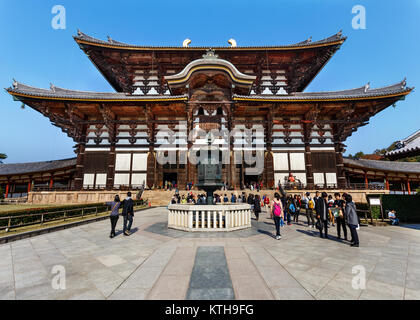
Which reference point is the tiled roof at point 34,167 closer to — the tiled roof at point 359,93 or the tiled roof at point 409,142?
the tiled roof at point 359,93

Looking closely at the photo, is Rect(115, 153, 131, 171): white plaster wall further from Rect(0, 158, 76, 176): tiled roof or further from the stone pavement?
the stone pavement

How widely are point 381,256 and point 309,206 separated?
351 centimetres

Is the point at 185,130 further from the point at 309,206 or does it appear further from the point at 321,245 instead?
the point at 321,245

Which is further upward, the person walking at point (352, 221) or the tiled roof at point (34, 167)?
the tiled roof at point (34, 167)

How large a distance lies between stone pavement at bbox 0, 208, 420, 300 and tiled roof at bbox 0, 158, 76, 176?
1943 centimetres

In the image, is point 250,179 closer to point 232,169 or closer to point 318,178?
point 232,169

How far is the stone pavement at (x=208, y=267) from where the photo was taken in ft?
8.39

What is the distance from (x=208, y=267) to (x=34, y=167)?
2918 centimetres

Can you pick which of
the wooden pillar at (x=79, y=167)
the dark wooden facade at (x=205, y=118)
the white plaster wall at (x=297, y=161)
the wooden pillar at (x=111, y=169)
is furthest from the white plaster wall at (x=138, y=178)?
the white plaster wall at (x=297, y=161)

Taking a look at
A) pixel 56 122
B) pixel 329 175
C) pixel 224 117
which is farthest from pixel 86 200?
pixel 329 175

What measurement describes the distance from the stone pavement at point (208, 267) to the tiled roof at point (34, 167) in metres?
19.4

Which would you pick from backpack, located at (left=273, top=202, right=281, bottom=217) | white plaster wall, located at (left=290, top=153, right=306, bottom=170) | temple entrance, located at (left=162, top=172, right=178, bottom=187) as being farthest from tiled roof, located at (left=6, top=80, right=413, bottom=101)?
backpack, located at (left=273, top=202, right=281, bottom=217)

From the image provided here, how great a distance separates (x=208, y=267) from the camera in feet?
11.0

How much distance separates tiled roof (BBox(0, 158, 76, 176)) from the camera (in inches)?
814
